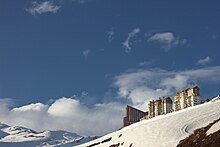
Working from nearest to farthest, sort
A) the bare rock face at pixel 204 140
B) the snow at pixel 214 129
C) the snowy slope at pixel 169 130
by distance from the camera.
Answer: the bare rock face at pixel 204 140 → the snow at pixel 214 129 → the snowy slope at pixel 169 130

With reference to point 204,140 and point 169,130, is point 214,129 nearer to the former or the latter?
point 204,140

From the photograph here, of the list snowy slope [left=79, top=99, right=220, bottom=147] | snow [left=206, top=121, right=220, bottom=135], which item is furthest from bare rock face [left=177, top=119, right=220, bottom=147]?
snowy slope [left=79, top=99, right=220, bottom=147]

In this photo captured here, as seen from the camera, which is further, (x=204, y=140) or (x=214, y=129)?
(x=214, y=129)

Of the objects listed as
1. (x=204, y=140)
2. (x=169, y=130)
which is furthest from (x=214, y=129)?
(x=169, y=130)

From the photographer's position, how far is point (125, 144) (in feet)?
352

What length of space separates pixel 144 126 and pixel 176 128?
18.7 metres

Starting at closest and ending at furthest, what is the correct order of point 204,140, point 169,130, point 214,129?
1. point 204,140
2. point 214,129
3. point 169,130

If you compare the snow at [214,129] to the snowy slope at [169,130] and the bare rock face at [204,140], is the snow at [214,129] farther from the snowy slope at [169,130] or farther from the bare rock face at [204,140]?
the snowy slope at [169,130]

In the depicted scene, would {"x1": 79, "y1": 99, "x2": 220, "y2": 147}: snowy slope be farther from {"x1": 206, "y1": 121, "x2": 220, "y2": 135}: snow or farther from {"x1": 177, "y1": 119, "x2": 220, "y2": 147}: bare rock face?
{"x1": 206, "y1": 121, "x2": 220, "y2": 135}: snow

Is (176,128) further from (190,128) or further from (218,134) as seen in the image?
(218,134)

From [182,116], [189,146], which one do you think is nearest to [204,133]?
[189,146]

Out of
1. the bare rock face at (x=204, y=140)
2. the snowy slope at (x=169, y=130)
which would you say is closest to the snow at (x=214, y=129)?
the bare rock face at (x=204, y=140)

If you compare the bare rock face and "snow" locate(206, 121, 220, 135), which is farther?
"snow" locate(206, 121, 220, 135)

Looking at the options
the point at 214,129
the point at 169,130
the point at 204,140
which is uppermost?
the point at 169,130
